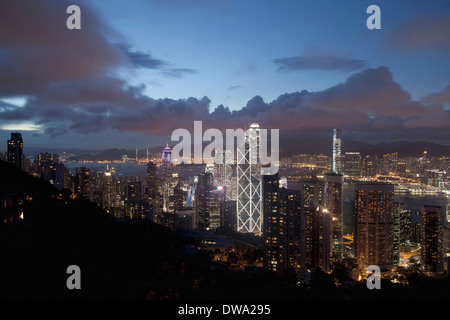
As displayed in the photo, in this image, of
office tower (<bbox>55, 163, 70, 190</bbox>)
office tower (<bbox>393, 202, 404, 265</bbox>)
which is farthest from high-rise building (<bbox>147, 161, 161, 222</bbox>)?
office tower (<bbox>393, 202, 404, 265</bbox>)

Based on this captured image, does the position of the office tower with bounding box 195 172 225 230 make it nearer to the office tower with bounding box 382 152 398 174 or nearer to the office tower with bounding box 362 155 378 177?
the office tower with bounding box 362 155 378 177

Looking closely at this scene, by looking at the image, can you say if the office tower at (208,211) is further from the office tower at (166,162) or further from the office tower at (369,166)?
the office tower at (369,166)

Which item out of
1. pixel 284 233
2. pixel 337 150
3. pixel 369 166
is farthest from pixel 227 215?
pixel 369 166

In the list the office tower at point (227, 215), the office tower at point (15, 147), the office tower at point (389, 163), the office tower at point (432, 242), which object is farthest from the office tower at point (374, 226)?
the office tower at point (389, 163)

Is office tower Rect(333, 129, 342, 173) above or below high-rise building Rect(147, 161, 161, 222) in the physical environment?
above

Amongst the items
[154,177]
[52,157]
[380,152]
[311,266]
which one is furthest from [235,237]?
[380,152]

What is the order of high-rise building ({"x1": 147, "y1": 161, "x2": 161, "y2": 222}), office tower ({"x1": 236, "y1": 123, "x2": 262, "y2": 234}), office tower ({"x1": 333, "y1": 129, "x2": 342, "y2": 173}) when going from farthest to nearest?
office tower ({"x1": 333, "y1": 129, "x2": 342, "y2": 173})
high-rise building ({"x1": 147, "y1": 161, "x2": 161, "y2": 222})
office tower ({"x1": 236, "y1": 123, "x2": 262, "y2": 234})
